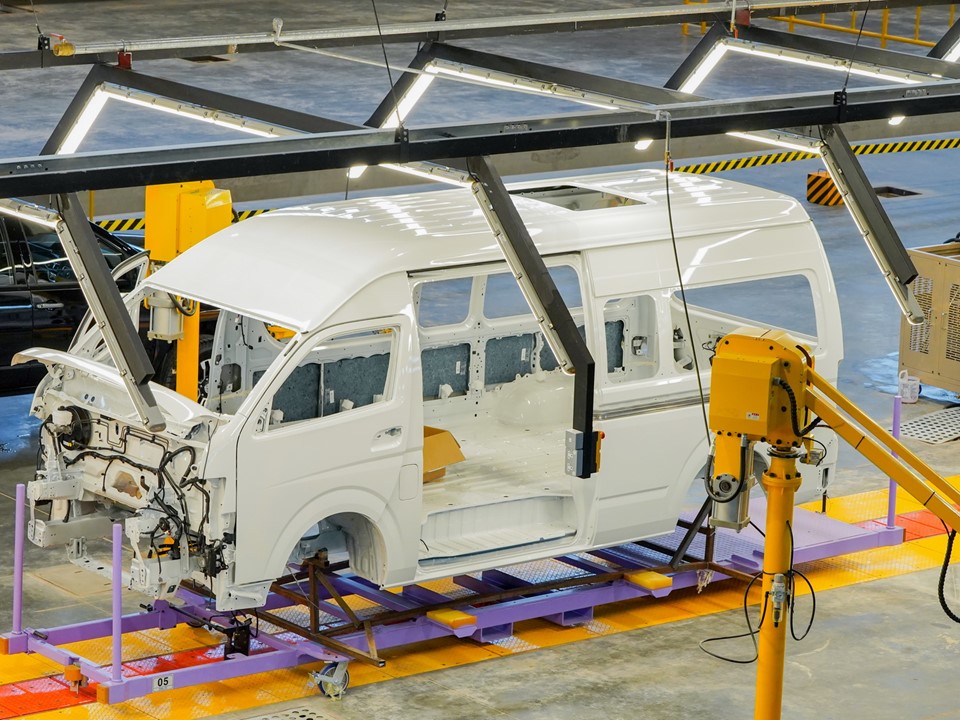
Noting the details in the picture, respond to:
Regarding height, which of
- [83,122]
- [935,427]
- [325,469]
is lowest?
[935,427]

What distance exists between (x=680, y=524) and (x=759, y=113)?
2716 mm

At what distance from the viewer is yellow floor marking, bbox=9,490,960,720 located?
25.8ft

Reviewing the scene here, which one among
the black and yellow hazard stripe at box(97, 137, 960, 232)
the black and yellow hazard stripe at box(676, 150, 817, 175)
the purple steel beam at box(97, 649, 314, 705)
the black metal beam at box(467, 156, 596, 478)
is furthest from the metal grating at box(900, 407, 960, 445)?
the black and yellow hazard stripe at box(676, 150, 817, 175)

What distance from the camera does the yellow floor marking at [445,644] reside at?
7.86m

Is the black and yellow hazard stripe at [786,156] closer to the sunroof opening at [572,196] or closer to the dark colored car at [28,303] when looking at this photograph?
the dark colored car at [28,303]

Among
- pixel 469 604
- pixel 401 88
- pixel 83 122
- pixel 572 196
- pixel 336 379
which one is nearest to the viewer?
pixel 469 604

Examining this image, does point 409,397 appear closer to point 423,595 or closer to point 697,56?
point 423,595

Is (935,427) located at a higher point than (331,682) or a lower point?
higher

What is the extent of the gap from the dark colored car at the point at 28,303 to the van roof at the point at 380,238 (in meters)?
3.35

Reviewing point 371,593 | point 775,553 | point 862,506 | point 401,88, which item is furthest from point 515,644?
point 401,88

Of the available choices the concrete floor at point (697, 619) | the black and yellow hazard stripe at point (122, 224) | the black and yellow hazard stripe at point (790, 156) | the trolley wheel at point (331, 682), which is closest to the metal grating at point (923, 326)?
the concrete floor at point (697, 619)

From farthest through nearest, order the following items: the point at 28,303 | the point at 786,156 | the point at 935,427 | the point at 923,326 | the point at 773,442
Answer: the point at 786,156 < the point at 923,326 < the point at 935,427 < the point at 28,303 < the point at 773,442

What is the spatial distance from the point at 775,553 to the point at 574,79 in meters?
3.82

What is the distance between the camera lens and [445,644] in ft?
28.7
